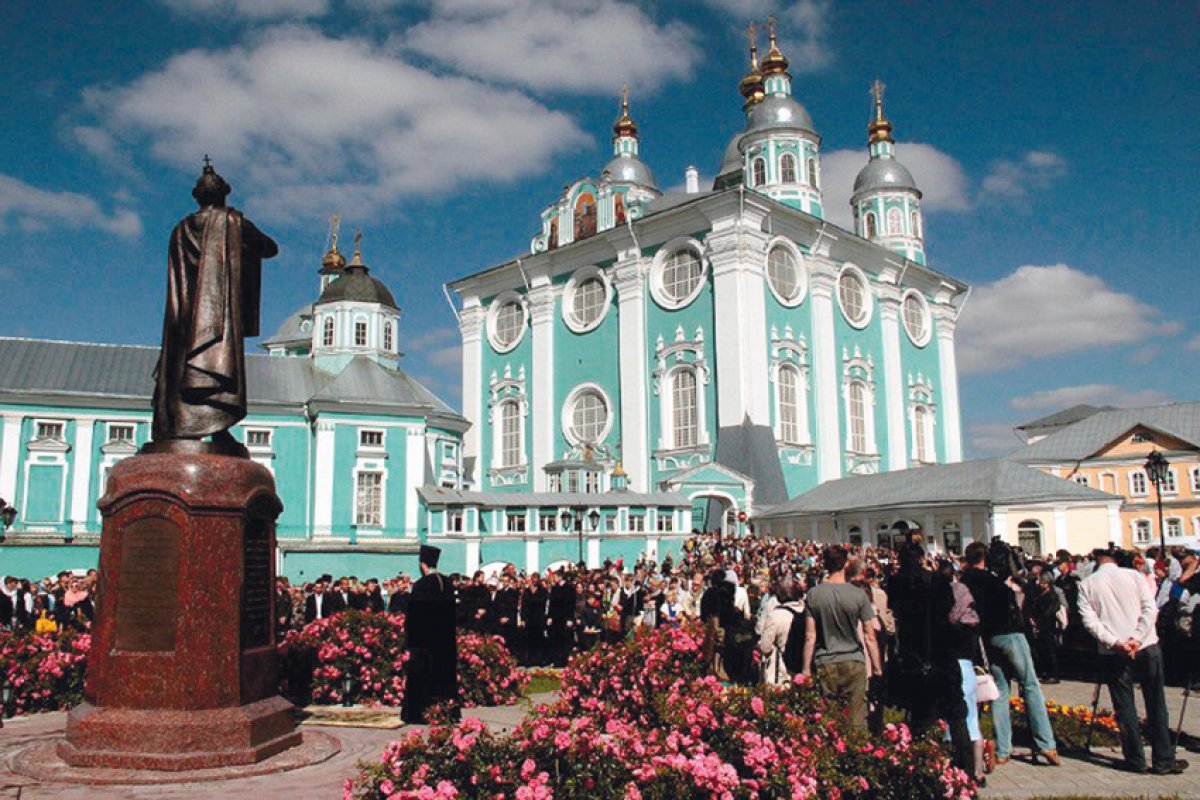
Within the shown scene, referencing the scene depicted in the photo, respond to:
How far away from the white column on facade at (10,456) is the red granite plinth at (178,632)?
88.8ft

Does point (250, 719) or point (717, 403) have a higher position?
point (717, 403)

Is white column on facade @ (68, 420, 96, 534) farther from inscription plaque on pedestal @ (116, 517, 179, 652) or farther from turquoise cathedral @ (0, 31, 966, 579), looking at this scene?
inscription plaque on pedestal @ (116, 517, 179, 652)

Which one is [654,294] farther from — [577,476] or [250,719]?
[250,719]

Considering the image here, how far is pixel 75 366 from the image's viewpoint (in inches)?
1308

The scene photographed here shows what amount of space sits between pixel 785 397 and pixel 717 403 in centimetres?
269

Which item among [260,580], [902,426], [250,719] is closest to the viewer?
[250,719]

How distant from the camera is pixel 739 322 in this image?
33312 millimetres

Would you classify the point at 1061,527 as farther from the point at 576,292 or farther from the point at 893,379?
the point at 576,292

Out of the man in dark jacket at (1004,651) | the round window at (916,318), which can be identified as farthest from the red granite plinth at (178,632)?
the round window at (916,318)

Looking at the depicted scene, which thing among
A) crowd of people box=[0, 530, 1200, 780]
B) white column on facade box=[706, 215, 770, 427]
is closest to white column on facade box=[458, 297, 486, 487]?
white column on facade box=[706, 215, 770, 427]

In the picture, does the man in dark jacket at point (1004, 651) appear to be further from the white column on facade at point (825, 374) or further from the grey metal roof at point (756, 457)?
the white column on facade at point (825, 374)

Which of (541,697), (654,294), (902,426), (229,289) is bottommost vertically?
(541,697)

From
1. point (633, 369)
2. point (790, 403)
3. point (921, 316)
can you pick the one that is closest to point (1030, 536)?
point (790, 403)

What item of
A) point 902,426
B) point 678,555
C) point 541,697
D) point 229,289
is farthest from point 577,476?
point 229,289
